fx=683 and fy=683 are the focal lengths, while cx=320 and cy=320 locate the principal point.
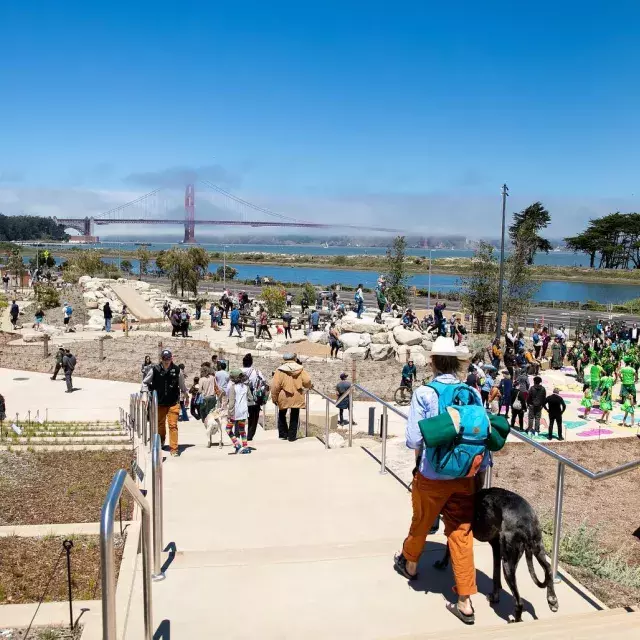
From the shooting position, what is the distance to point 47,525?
5.47 metres

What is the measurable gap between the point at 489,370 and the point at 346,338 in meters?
7.18

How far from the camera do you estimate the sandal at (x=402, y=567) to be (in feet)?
13.3

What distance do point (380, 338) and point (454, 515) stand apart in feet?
65.2

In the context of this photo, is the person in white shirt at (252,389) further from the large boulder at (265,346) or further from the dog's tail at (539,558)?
the large boulder at (265,346)

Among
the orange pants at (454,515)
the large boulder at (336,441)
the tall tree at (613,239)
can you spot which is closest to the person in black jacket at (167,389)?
the large boulder at (336,441)

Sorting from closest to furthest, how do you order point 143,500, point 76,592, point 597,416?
1. point 143,500
2. point 76,592
3. point 597,416

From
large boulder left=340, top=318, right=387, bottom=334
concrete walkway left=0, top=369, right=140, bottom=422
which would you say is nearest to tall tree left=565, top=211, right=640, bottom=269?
large boulder left=340, top=318, right=387, bottom=334

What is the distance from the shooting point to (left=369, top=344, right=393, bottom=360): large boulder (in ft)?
72.6

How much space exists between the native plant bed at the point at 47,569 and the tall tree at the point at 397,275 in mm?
29538

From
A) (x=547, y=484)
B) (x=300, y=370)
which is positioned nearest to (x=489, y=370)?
(x=547, y=484)

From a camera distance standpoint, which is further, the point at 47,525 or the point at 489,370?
the point at 489,370

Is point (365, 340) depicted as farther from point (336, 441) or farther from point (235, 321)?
point (336, 441)

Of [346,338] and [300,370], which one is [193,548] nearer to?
[300,370]

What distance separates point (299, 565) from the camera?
423cm
